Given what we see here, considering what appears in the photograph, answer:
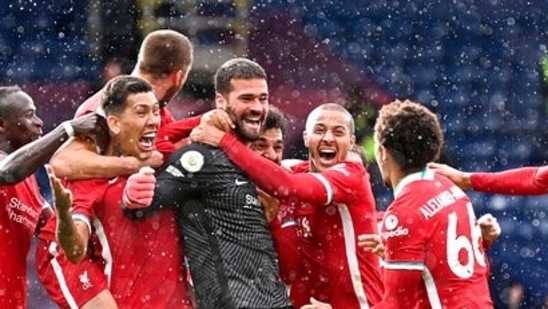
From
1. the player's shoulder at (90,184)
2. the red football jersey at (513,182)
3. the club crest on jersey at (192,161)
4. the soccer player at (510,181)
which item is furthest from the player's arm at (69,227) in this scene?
the red football jersey at (513,182)

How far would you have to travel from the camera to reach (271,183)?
559 cm

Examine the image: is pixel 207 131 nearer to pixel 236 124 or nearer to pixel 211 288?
pixel 236 124

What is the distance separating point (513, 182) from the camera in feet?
21.0

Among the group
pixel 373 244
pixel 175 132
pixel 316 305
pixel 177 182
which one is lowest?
pixel 316 305

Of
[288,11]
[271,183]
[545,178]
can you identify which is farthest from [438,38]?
[271,183]

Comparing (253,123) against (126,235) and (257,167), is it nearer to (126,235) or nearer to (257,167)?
(257,167)

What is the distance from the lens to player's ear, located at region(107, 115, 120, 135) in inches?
221

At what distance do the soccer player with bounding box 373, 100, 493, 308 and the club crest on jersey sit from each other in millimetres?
759

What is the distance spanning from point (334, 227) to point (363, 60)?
24.0 ft

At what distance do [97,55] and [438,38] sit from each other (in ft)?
10.9

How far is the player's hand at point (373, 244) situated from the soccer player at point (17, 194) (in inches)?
47.5

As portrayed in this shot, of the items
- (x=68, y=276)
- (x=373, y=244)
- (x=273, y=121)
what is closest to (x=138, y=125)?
(x=68, y=276)

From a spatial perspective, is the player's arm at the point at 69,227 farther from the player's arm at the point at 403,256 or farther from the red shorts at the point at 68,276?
the player's arm at the point at 403,256

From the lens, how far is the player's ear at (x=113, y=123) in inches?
221
